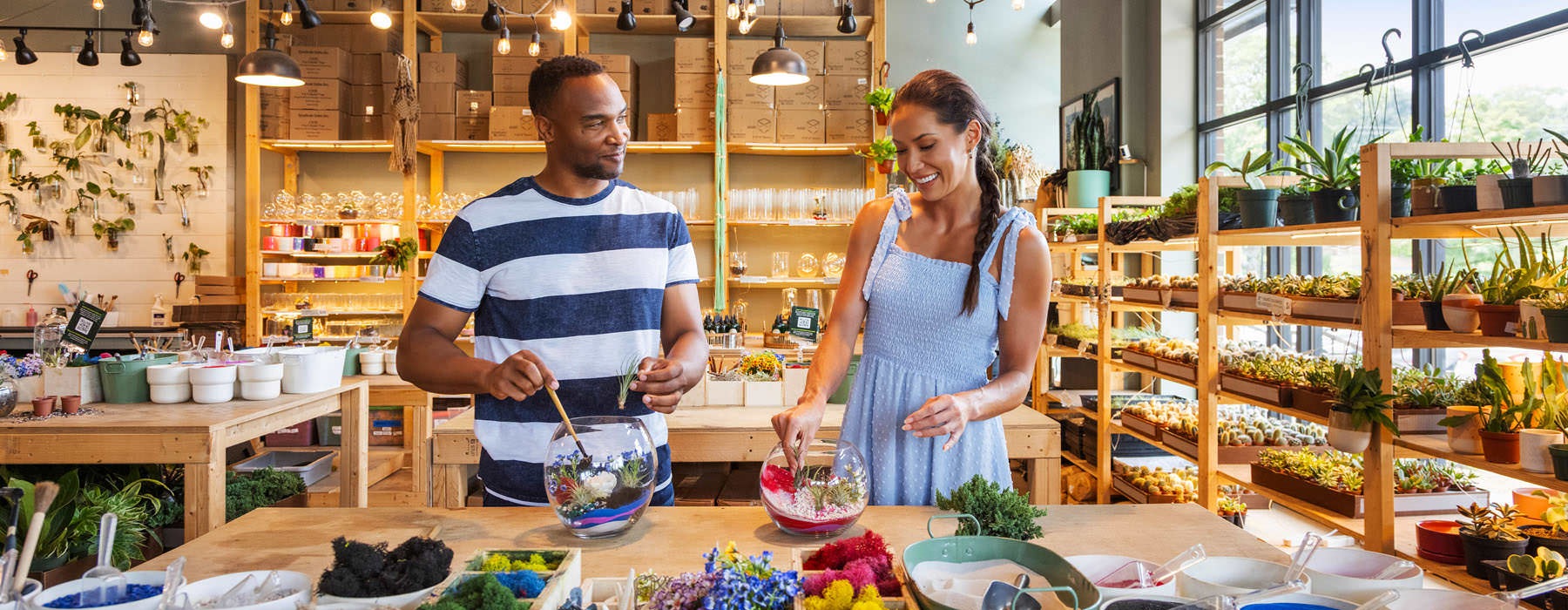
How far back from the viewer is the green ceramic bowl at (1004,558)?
103 cm

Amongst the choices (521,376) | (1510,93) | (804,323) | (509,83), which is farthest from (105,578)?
(509,83)

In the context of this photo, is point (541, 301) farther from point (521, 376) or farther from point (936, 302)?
point (936, 302)

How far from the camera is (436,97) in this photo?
636 centimetres

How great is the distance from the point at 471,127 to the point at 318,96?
1.02 metres

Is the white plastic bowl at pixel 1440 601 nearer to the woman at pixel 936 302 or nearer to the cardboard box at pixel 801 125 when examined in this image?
the woman at pixel 936 302

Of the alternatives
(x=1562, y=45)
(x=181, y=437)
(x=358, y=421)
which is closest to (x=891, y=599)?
(x=181, y=437)

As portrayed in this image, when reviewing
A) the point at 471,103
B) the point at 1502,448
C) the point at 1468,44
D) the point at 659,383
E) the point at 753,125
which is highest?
the point at 471,103

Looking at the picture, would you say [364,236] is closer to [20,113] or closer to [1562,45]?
[20,113]

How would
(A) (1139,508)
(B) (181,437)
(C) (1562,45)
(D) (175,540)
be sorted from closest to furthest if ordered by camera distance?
(A) (1139,508) → (B) (181,437) → (D) (175,540) → (C) (1562,45)

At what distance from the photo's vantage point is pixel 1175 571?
45.4 inches

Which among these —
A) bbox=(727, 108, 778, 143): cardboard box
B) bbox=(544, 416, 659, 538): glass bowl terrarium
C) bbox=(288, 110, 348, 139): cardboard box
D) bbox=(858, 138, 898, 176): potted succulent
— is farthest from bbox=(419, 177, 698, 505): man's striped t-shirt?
bbox=(288, 110, 348, 139): cardboard box

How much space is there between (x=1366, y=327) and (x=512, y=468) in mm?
2575

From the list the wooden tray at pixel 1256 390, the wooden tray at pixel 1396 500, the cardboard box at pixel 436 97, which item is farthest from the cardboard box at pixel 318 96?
the wooden tray at pixel 1396 500

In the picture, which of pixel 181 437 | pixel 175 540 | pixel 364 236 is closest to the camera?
pixel 181 437
